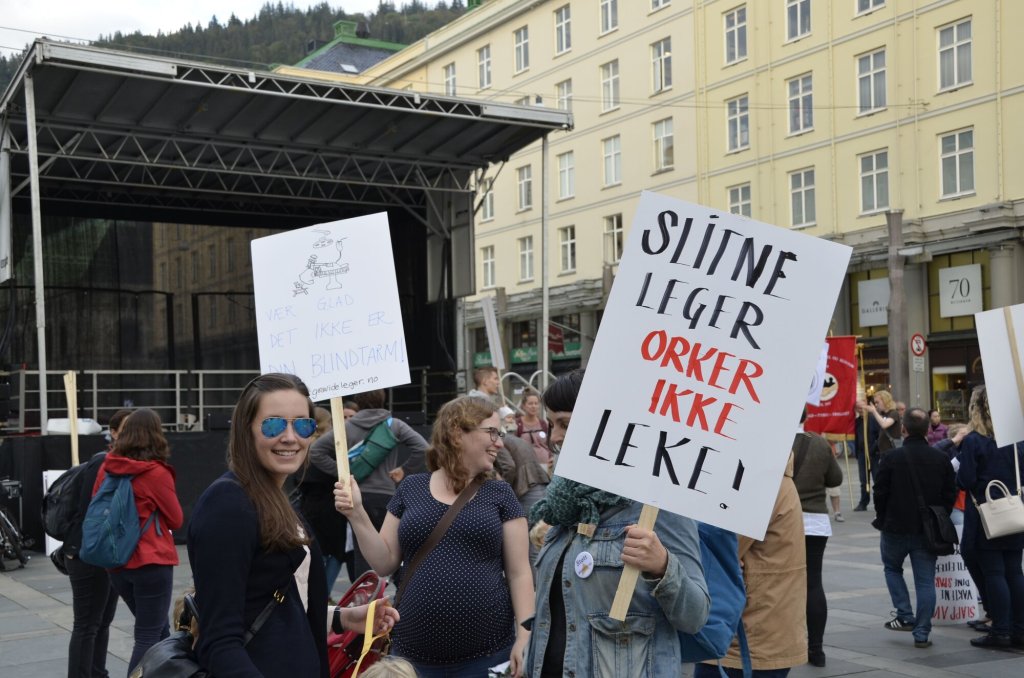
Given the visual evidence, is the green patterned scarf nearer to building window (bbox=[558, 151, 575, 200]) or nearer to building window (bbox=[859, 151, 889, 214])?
building window (bbox=[859, 151, 889, 214])

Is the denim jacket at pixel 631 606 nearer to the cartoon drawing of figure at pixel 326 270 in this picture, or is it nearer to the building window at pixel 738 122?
the cartoon drawing of figure at pixel 326 270

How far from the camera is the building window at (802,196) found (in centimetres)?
3419

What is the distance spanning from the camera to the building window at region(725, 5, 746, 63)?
36.5 meters

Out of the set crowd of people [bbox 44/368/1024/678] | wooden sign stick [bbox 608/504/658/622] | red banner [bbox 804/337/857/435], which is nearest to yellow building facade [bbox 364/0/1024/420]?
red banner [bbox 804/337/857/435]

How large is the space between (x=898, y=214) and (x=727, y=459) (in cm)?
2298

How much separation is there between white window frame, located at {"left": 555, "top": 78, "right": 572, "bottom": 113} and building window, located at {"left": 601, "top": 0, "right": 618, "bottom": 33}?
249 cm

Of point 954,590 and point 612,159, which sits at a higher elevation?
point 612,159

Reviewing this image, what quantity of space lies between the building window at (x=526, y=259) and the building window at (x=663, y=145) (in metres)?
7.48

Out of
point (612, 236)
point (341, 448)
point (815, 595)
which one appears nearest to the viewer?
point (341, 448)

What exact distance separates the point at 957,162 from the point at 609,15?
16.1 meters

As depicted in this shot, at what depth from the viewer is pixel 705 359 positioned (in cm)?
333

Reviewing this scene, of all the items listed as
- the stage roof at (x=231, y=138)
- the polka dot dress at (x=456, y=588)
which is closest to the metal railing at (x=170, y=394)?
the stage roof at (x=231, y=138)

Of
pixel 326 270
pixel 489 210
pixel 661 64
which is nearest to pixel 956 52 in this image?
pixel 661 64

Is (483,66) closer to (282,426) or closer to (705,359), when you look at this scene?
(705,359)
